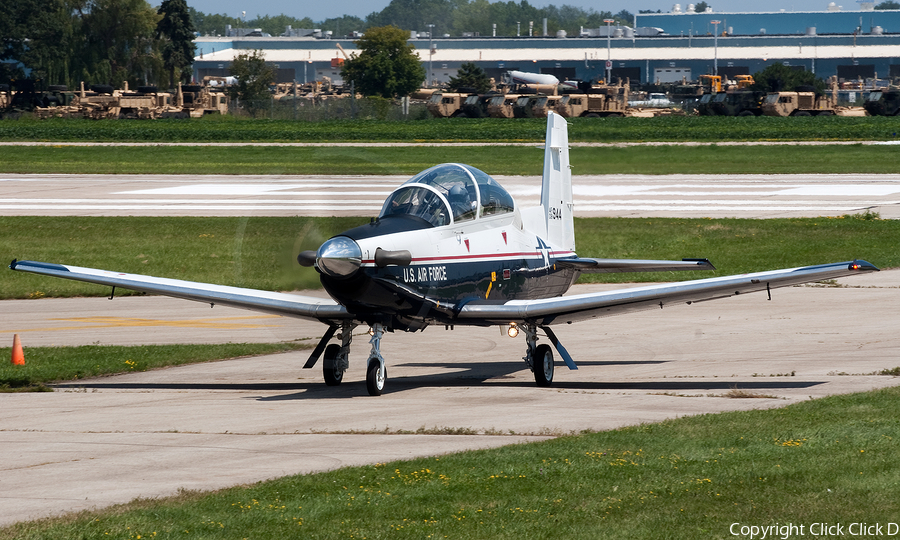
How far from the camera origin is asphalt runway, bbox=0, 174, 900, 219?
37.7m

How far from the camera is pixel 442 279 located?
543 inches

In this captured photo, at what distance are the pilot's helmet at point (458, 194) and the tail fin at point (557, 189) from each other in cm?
358

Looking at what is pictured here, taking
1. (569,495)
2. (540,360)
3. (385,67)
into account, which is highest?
(385,67)

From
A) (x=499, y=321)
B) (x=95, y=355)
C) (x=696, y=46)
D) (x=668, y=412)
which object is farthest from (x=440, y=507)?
(x=696, y=46)

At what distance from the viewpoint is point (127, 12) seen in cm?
13675

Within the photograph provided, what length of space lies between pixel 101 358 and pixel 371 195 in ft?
82.6

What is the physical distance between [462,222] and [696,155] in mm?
45693

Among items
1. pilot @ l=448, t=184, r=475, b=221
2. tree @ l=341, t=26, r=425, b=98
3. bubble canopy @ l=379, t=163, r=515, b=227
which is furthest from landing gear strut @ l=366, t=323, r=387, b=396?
tree @ l=341, t=26, r=425, b=98

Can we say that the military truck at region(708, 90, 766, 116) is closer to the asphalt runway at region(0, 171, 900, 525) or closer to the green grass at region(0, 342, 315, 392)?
the asphalt runway at region(0, 171, 900, 525)

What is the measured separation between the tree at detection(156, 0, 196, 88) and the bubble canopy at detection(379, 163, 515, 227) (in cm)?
13377

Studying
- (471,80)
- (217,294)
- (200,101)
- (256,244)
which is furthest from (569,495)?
(471,80)

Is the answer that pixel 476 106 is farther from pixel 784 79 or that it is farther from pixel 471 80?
pixel 784 79

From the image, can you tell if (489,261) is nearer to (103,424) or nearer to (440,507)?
(103,424)

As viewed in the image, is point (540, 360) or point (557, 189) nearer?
point (540, 360)
